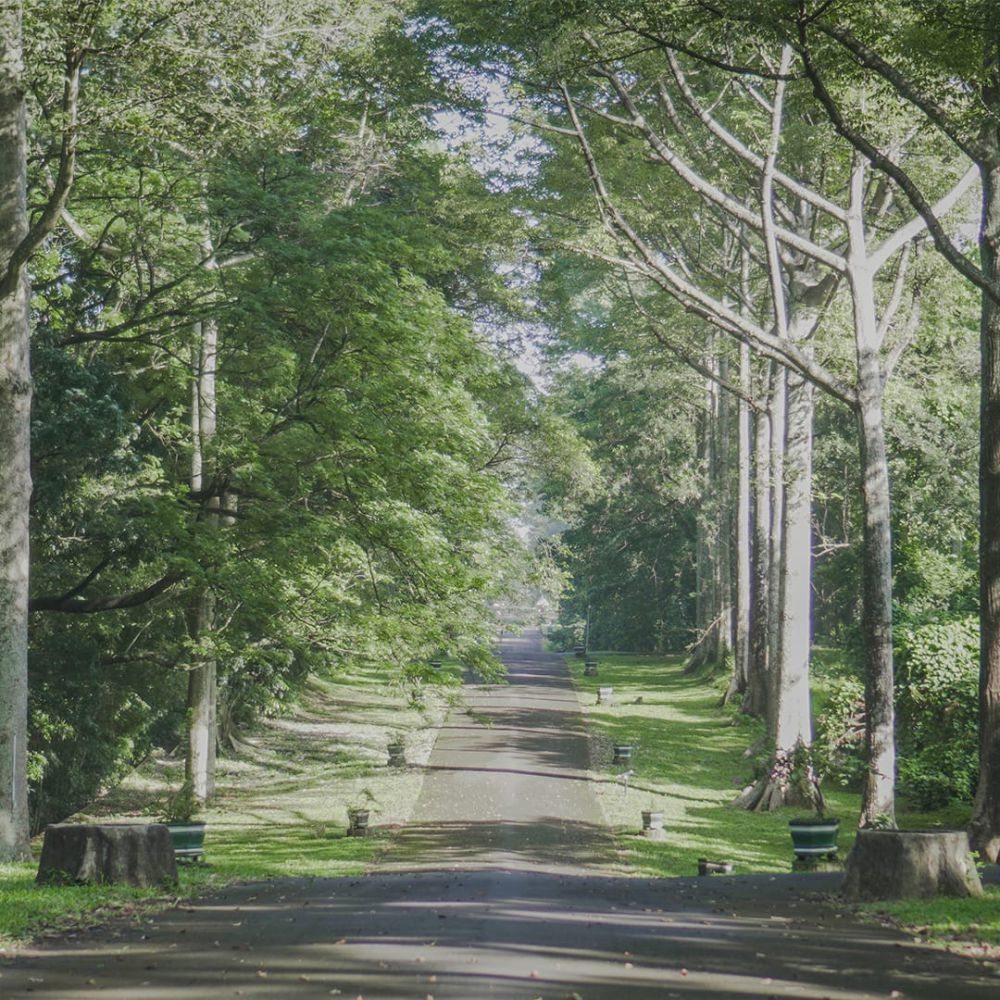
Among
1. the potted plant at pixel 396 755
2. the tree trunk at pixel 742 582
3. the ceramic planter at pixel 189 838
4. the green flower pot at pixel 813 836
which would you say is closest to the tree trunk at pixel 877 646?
the green flower pot at pixel 813 836

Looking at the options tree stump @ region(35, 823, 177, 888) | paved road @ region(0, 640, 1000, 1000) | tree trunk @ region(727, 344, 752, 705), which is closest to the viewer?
paved road @ region(0, 640, 1000, 1000)

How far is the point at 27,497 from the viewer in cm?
1510

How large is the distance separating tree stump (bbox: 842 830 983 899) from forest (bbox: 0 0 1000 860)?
11.2 ft

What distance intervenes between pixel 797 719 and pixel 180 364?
41.6 feet

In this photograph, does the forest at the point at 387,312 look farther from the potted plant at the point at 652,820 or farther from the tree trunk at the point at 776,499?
the potted plant at the point at 652,820

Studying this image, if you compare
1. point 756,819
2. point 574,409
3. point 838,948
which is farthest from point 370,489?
point 574,409

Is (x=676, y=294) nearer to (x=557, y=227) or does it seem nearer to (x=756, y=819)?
(x=557, y=227)

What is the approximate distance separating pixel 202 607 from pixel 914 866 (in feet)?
52.6

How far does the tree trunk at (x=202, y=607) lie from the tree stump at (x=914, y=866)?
1399 cm

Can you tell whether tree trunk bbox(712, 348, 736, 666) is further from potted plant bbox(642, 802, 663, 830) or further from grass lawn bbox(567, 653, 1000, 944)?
potted plant bbox(642, 802, 663, 830)

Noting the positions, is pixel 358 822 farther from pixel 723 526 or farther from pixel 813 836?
pixel 723 526

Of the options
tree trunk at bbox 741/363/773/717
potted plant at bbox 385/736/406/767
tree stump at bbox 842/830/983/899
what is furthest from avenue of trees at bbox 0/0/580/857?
tree stump at bbox 842/830/983/899

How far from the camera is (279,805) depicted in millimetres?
25328

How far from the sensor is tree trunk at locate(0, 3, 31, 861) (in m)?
14.7
